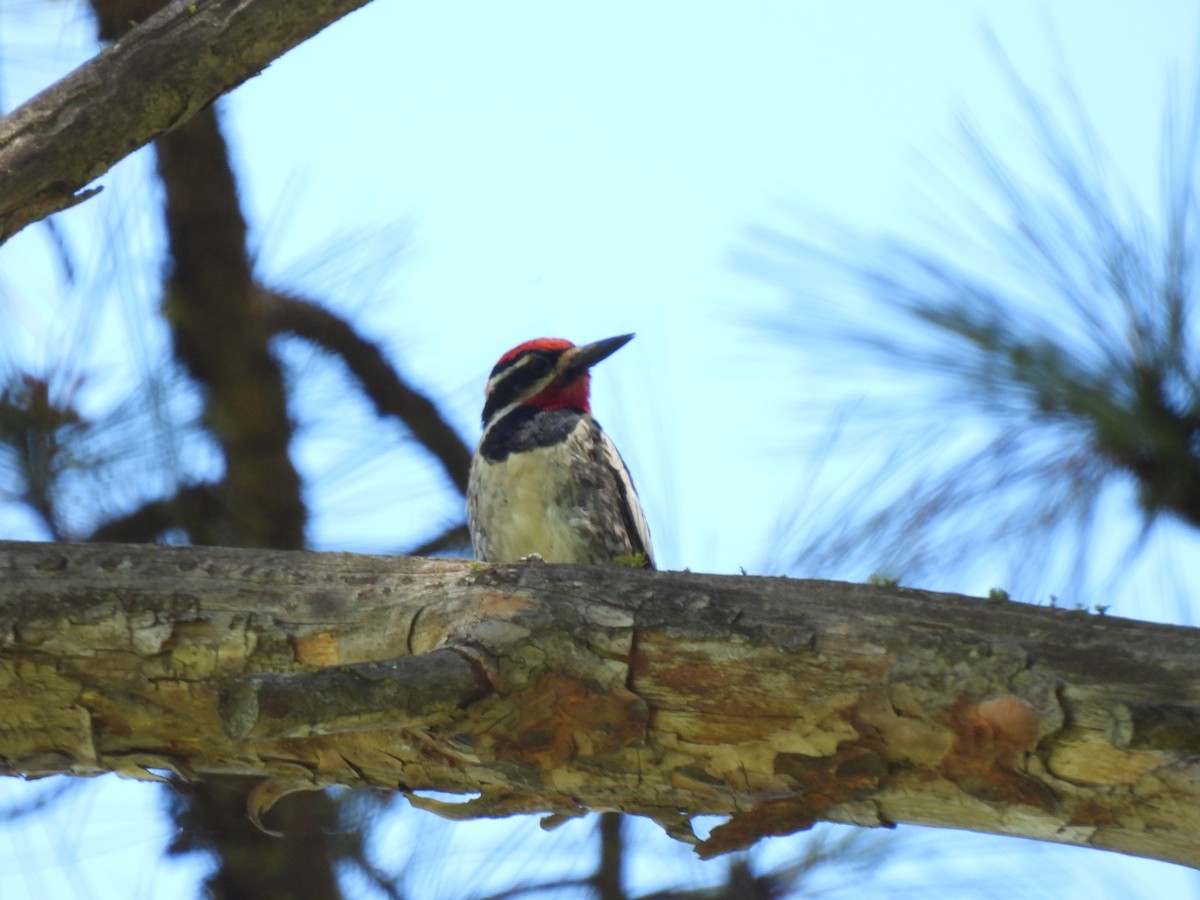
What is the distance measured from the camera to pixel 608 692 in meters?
1.88

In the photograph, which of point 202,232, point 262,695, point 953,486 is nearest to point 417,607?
point 262,695

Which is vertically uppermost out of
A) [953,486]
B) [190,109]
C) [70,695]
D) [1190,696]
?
[190,109]

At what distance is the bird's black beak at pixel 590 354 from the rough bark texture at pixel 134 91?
1.37m

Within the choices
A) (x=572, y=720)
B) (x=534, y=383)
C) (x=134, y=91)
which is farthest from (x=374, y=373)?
(x=572, y=720)

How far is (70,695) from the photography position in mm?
2037

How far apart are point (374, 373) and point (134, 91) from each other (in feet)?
4.52

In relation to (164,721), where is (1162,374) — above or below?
above

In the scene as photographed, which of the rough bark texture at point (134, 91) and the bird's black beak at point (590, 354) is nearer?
the rough bark texture at point (134, 91)

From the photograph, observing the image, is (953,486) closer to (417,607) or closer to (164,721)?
(417,607)

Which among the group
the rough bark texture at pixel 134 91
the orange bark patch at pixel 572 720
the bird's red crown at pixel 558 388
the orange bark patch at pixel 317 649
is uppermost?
the rough bark texture at pixel 134 91

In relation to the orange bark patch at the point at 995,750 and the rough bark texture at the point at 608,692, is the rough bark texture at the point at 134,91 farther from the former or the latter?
the orange bark patch at the point at 995,750

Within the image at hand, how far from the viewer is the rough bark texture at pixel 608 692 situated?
1708 millimetres

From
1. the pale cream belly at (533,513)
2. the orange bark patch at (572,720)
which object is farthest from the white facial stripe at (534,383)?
the orange bark patch at (572,720)

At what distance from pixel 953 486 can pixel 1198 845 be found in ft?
2.91
